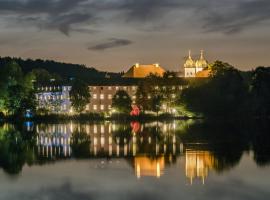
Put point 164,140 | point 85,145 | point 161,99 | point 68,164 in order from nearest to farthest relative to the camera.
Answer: point 68,164
point 85,145
point 164,140
point 161,99

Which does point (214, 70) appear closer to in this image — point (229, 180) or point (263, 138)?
point (263, 138)

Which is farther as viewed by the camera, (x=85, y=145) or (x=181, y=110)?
(x=181, y=110)

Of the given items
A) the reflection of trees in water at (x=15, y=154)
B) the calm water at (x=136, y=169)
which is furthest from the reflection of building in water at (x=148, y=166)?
the reflection of trees in water at (x=15, y=154)

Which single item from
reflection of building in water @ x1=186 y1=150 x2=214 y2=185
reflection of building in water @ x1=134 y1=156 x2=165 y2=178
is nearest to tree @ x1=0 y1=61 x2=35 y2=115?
reflection of building in water @ x1=186 y1=150 x2=214 y2=185

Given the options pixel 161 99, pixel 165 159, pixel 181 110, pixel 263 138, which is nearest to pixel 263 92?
pixel 181 110

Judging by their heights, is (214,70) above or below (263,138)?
above

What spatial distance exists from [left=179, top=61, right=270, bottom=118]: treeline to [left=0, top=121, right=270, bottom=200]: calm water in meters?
44.3

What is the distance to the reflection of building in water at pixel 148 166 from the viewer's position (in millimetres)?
30062

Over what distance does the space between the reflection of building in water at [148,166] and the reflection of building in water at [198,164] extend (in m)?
1.45

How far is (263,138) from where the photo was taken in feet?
170

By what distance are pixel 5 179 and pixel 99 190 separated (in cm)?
546

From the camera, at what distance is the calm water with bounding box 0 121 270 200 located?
80.6ft

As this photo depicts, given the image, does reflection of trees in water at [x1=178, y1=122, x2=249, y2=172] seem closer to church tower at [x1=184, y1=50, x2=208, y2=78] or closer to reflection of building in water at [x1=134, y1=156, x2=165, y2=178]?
reflection of building in water at [x1=134, y1=156, x2=165, y2=178]

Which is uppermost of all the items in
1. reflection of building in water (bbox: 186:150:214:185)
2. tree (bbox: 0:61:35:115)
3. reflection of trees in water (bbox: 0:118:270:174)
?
tree (bbox: 0:61:35:115)
